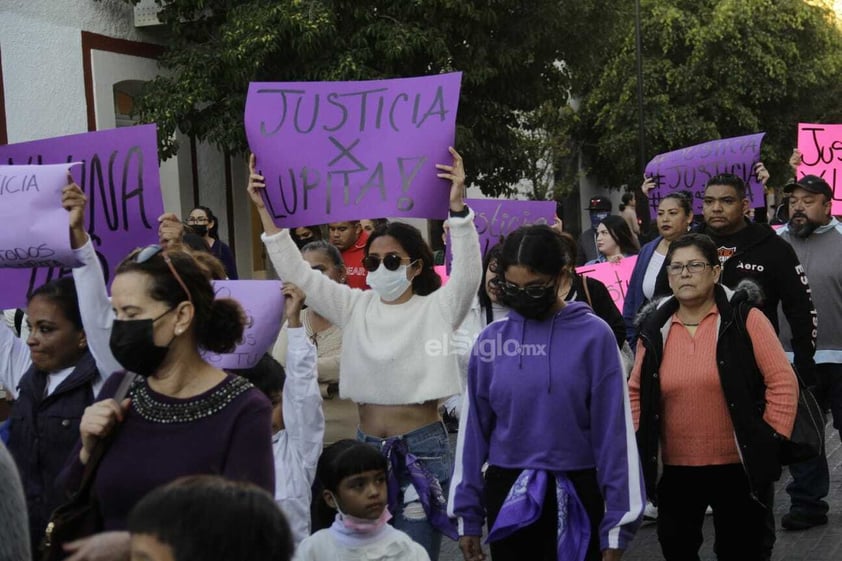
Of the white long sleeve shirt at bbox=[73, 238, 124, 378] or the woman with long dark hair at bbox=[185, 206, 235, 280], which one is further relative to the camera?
the woman with long dark hair at bbox=[185, 206, 235, 280]

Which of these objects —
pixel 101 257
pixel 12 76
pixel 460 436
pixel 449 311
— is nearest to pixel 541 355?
pixel 460 436

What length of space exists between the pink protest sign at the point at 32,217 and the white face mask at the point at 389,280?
1221 millimetres

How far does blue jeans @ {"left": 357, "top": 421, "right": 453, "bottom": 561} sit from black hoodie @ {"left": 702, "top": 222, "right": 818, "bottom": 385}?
2.37 m

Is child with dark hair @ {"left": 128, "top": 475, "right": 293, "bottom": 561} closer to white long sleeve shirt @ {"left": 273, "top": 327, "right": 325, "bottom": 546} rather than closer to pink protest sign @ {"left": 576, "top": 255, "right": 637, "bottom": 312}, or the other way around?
white long sleeve shirt @ {"left": 273, "top": 327, "right": 325, "bottom": 546}

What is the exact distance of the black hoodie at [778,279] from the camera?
7020 millimetres

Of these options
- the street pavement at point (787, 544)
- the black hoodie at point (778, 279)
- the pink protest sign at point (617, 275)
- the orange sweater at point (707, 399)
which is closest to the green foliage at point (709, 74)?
the pink protest sign at point (617, 275)

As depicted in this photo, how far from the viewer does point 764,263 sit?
707cm

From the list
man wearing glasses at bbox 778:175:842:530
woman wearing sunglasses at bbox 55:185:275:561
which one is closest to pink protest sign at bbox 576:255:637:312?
man wearing glasses at bbox 778:175:842:530

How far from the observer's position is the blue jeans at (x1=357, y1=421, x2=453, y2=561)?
5.27m

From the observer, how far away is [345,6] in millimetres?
15609

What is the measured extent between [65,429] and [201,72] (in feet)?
37.8

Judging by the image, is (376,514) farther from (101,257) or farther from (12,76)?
(12,76)

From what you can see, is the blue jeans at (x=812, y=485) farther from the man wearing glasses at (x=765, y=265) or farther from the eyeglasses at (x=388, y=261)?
the eyeglasses at (x=388, y=261)

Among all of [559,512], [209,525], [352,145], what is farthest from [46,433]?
[352,145]
